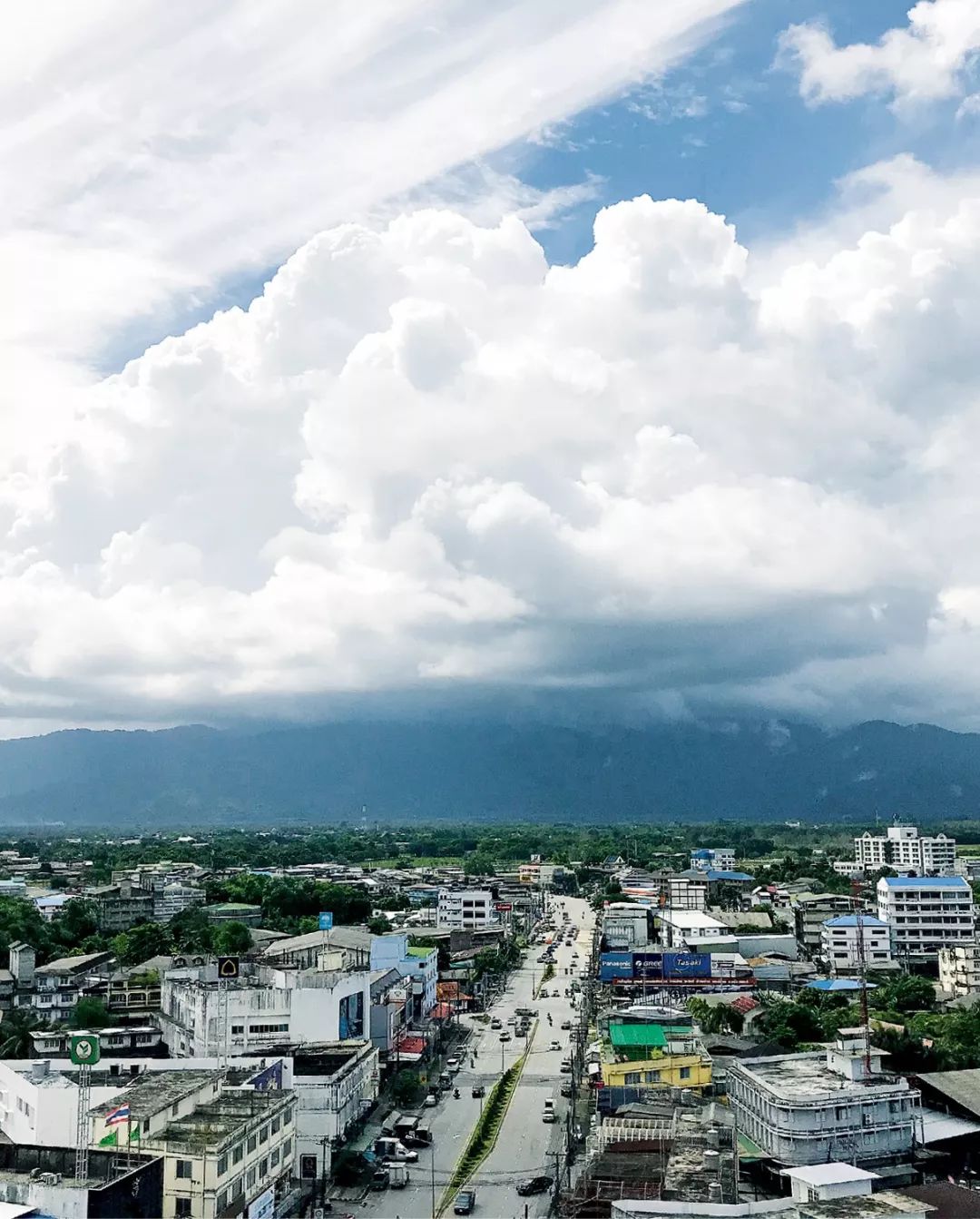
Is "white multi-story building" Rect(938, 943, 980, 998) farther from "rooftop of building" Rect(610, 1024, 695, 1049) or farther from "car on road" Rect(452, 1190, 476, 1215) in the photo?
"car on road" Rect(452, 1190, 476, 1215)

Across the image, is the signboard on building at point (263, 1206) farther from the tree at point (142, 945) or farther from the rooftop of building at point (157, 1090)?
the tree at point (142, 945)

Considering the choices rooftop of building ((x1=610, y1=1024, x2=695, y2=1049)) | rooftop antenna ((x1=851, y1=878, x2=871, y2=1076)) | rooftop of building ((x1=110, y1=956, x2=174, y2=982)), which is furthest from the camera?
rooftop of building ((x1=110, y1=956, x2=174, y2=982))

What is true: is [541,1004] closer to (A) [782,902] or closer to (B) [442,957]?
(B) [442,957]

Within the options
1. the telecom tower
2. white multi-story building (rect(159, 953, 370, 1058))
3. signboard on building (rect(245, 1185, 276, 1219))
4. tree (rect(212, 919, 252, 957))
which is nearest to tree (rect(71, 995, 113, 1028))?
white multi-story building (rect(159, 953, 370, 1058))

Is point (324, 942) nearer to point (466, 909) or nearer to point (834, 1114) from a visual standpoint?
point (466, 909)

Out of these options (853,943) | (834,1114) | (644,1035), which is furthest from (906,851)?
(834,1114)

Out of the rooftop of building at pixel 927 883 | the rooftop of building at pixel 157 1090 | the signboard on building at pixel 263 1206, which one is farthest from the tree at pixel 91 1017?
the rooftop of building at pixel 927 883
